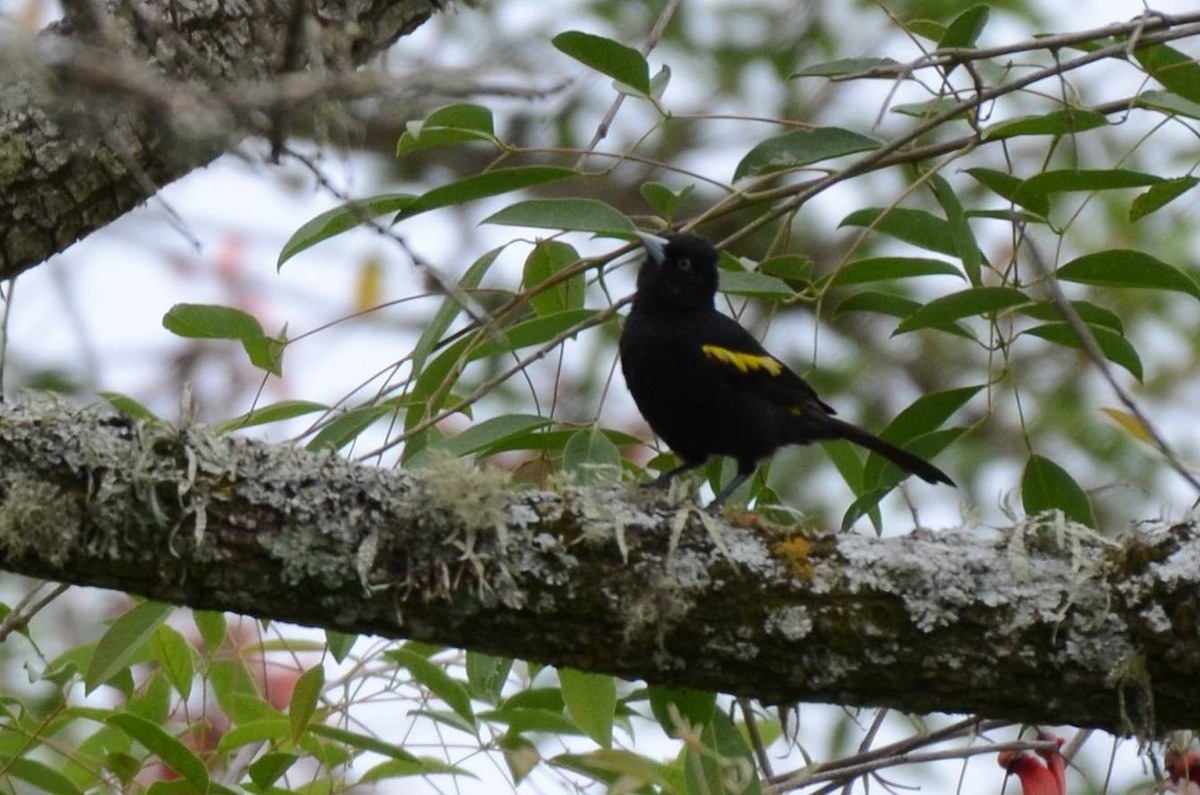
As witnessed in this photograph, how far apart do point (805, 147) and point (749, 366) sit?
85 centimetres

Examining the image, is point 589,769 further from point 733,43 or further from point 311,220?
point 733,43

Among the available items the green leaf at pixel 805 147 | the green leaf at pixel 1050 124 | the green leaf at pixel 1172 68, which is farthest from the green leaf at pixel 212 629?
the green leaf at pixel 1172 68

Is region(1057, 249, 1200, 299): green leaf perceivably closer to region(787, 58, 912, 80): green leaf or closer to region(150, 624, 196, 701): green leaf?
region(787, 58, 912, 80): green leaf

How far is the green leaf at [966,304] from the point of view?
2.81m

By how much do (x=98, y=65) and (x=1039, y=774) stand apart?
189 cm

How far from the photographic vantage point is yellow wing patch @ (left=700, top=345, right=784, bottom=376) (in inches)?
144

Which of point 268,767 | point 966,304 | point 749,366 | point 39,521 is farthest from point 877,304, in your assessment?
point 39,521

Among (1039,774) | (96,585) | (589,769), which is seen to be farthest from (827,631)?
(96,585)

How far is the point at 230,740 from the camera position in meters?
2.69

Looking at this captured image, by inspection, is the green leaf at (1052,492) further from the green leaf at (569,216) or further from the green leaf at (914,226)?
the green leaf at (569,216)

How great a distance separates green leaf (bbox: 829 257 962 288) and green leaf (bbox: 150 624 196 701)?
1.44 metres

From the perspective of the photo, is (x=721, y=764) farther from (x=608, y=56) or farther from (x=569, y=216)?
(x=608, y=56)

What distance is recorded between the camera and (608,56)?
288 centimetres

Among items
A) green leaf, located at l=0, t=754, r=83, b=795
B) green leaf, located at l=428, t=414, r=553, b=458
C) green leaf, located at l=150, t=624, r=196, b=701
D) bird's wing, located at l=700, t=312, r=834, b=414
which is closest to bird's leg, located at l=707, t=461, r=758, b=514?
bird's wing, located at l=700, t=312, r=834, b=414
